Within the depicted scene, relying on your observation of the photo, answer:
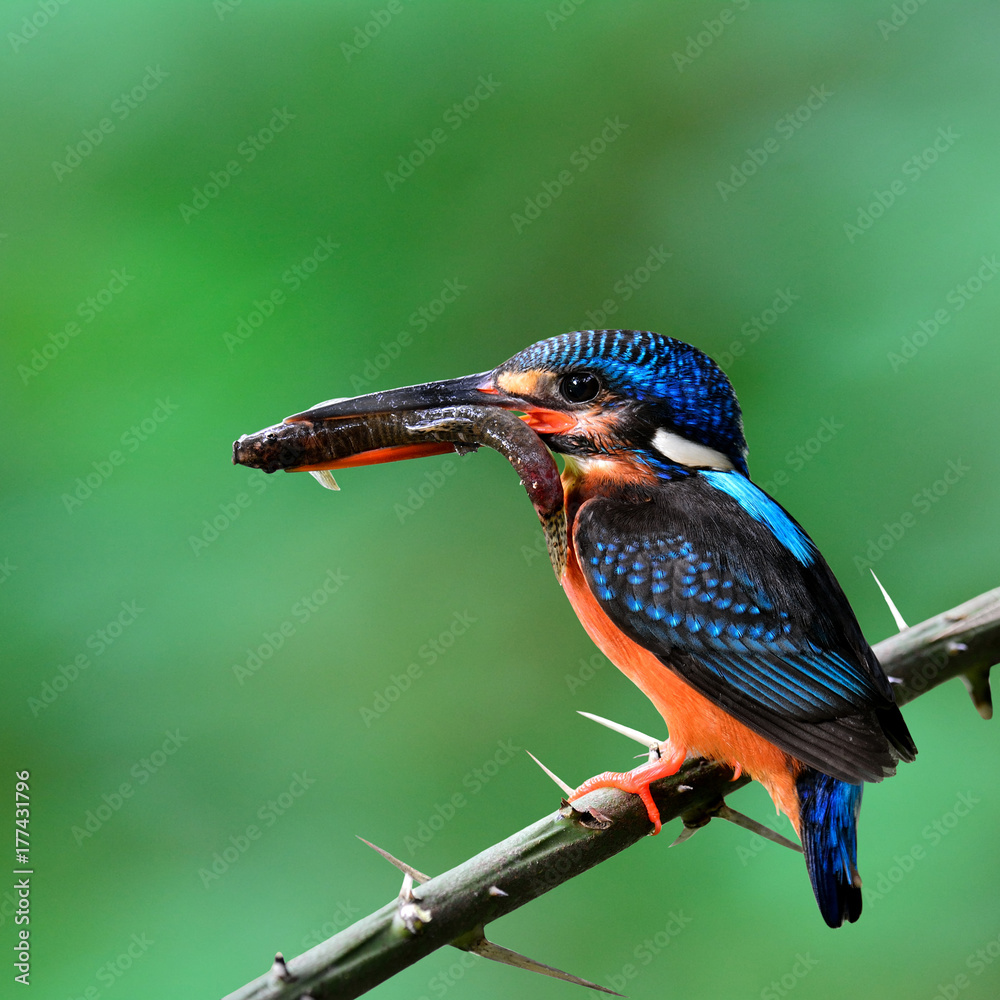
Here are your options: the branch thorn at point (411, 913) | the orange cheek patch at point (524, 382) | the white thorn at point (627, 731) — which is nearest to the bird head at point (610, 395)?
the orange cheek patch at point (524, 382)

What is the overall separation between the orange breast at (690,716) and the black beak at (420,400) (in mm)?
185

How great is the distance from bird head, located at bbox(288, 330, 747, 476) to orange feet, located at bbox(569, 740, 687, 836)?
347 millimetres

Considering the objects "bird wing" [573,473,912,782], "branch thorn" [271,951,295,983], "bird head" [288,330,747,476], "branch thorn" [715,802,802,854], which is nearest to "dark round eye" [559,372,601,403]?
"bird head" [288,330,747,476]

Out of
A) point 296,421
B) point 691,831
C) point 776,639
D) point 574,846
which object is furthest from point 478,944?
point 296,421

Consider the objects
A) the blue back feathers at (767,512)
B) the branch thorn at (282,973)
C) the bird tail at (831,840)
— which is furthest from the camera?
the blue back feathers at (767,512)

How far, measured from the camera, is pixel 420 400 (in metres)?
1.14

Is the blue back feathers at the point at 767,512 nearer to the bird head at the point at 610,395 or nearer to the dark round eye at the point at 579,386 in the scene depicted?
the bird head at the point at 610,395

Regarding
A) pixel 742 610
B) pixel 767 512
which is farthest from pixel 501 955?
pixel 767 512

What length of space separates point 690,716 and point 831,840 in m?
0.20

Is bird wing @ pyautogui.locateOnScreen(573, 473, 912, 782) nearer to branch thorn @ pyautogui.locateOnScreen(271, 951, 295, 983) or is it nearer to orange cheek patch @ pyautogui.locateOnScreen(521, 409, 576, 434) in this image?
orange cheek patch @ pyautogui.locateOnScreen(521, 409, 576, 434)

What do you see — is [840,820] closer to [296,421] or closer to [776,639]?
[776,639]

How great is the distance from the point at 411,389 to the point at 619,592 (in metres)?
0.34

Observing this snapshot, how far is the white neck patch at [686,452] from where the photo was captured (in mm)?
1168

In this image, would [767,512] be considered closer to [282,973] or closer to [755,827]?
[755,827]
